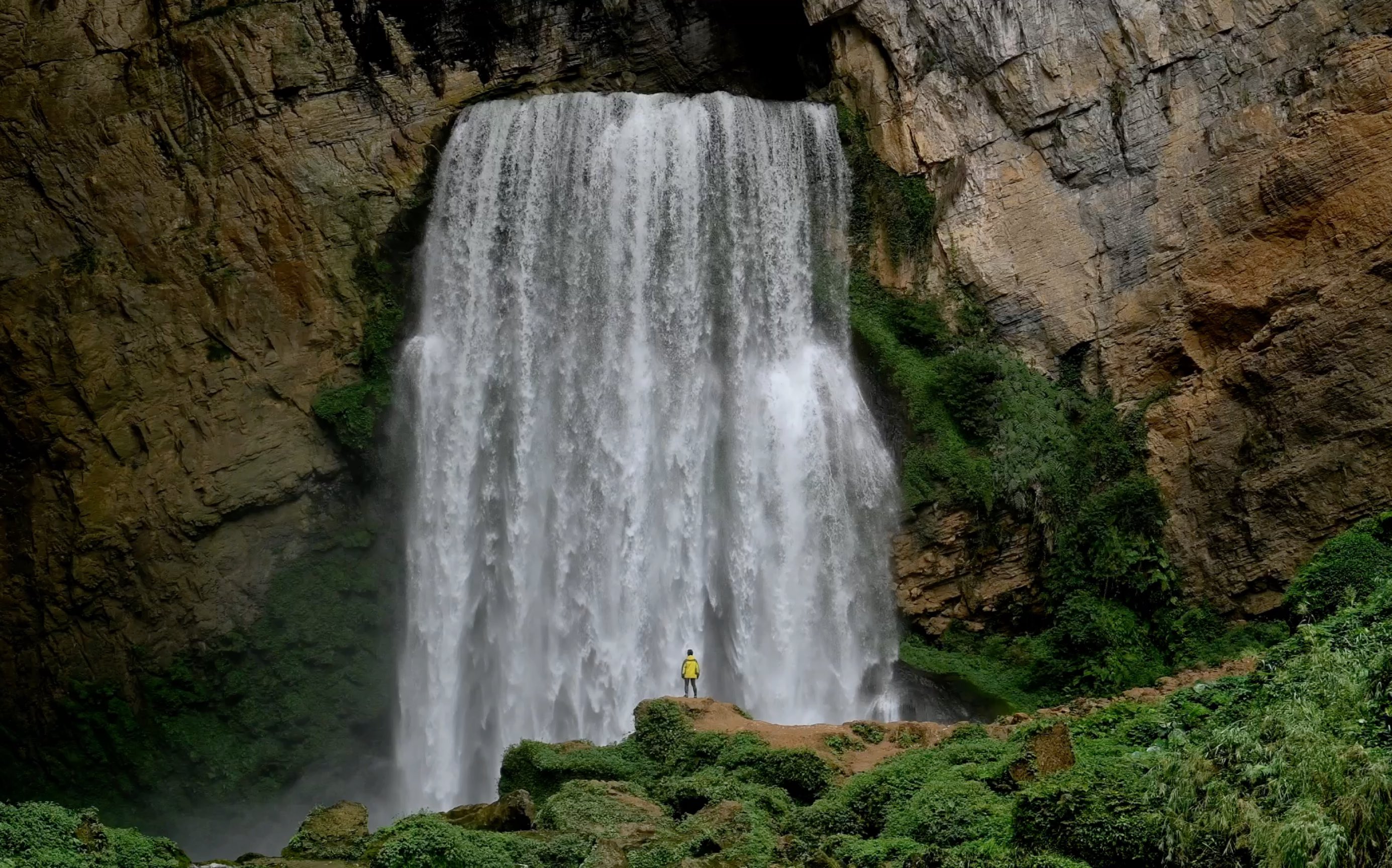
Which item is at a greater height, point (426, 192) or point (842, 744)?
point (426, 192)

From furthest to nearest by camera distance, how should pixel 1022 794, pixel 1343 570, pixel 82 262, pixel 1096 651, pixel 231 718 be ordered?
pixel 82 262, pixel 231 718, pixel 1096 651, pixel 1343 570, pixel 1022 794

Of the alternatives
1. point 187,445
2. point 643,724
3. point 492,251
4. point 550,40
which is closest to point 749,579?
point 643,724

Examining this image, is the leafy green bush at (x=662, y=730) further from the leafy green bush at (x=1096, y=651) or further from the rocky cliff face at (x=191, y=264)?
the rocky cliff face at (x=191, y=264)

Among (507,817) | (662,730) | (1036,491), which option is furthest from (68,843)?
(1036,491)

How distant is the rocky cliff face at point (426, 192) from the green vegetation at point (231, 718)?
0.77 metres

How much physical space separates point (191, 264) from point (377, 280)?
4.24 metres

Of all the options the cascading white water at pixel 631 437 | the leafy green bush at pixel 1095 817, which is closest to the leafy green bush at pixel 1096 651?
the cascading white water at pixel 631 437

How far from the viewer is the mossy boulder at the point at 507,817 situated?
18.2 metres

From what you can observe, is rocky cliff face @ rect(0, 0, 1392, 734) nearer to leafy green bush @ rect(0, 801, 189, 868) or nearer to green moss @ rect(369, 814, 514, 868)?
green moss @ rect(369, 814, 514, 868)

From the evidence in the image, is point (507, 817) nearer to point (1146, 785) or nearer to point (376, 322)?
point (1146, 785)

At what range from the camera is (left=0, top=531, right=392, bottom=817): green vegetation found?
2892 centimetres

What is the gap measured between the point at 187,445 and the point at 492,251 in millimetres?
8181

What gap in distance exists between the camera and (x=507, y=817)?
18.3m

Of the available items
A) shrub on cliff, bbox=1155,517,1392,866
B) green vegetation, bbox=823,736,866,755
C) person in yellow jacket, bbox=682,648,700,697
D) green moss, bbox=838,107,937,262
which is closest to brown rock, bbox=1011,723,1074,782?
shrub on cliff, bbox=1155,517,1392,866
